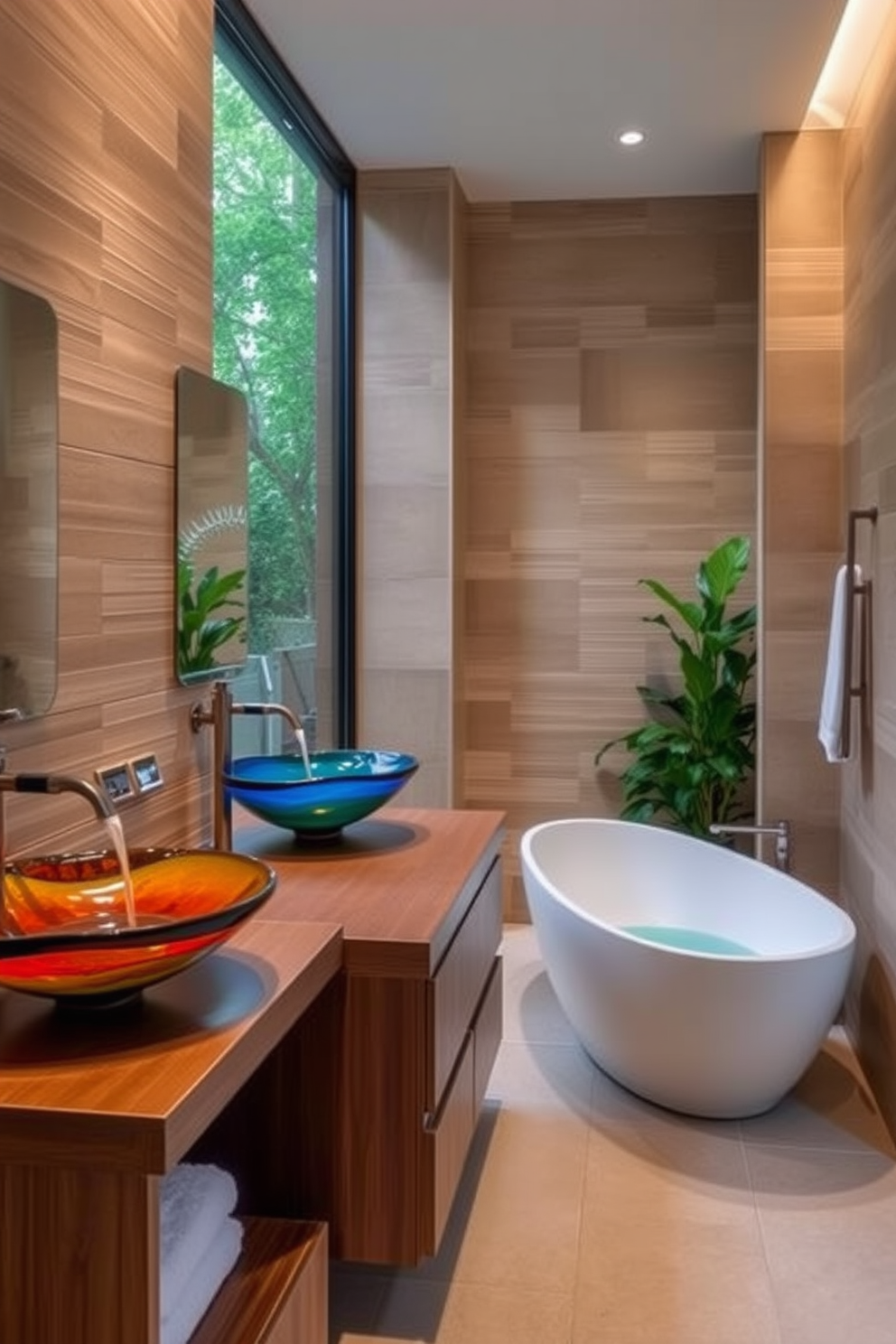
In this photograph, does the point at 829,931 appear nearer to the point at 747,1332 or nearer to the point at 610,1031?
the point at 610,1031

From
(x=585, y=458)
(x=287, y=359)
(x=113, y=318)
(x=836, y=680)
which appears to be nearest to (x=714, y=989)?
(x=836, y=680)

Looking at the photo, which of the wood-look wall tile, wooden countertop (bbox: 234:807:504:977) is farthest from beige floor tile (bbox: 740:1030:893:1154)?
the wood-look wall tile

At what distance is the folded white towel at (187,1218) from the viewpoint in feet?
4.66

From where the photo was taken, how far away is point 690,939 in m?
3.61

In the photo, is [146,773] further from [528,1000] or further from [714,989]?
[528,1000]

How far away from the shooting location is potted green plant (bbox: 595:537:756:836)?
4051 millimetres

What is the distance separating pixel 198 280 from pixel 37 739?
1107 mm

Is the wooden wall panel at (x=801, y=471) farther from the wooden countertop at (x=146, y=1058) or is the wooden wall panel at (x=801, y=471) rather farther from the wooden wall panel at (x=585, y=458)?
the wooden countertop at (x=146, y=1058)

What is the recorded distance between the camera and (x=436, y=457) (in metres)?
4.18

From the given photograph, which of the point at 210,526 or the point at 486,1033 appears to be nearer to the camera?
the point at 210,526

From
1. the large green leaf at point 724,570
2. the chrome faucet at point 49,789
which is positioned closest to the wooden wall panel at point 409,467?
the large green leaf at point 724,570

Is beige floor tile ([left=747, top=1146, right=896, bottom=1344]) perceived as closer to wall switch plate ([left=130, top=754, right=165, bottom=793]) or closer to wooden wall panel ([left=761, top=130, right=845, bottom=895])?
wooden wall panel ([left=761, top=130, right=845, bottom=895])

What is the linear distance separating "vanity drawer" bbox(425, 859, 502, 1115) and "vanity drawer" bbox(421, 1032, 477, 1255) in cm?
4

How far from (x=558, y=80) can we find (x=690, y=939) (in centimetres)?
264
